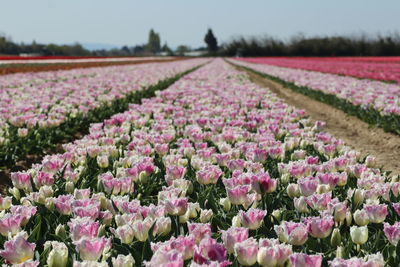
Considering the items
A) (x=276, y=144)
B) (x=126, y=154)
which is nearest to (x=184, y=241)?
(x=126, y=154)

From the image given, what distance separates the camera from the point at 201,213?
2299mm

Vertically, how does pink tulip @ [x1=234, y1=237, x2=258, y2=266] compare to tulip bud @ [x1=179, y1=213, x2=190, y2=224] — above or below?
above

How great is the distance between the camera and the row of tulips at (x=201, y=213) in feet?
5.85

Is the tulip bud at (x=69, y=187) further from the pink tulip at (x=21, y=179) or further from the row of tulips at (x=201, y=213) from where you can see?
the pink tulip at (x=21, y=179)

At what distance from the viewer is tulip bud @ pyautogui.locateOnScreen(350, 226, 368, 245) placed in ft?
6.53

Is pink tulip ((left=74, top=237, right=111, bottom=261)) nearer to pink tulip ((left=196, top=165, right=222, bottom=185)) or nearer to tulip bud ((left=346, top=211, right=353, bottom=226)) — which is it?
pink tulip ((left=196, top=165, right=222, bottom=185))

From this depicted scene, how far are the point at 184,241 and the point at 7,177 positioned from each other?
377 cm

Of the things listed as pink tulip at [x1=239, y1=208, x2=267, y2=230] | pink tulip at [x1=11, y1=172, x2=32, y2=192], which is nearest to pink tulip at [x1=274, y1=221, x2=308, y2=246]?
pink tulip at [x1=239, y1=208, x2=267, y2=230]

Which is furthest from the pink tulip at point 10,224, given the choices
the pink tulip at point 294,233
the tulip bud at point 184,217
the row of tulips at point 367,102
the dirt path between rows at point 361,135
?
the row of tulips at point 367,102

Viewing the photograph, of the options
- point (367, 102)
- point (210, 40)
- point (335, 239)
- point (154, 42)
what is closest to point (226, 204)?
point (335, 239)

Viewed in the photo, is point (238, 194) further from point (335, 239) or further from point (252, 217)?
point (335, 239)

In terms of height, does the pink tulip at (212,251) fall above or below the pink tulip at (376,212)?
above

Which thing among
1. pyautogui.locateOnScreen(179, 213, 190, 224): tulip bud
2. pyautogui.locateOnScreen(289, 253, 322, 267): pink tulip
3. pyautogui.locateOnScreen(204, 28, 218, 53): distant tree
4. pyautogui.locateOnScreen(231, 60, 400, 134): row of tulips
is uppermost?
pyautogui.locateOnScreen(204, 28, 218, 53): distant tree

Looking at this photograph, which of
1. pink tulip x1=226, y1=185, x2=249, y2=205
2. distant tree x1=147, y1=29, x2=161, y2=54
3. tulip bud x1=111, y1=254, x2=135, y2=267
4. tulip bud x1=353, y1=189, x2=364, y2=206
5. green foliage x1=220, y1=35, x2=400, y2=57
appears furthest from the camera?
distant tree x1=147, y1=29, x2=161, y2=54
